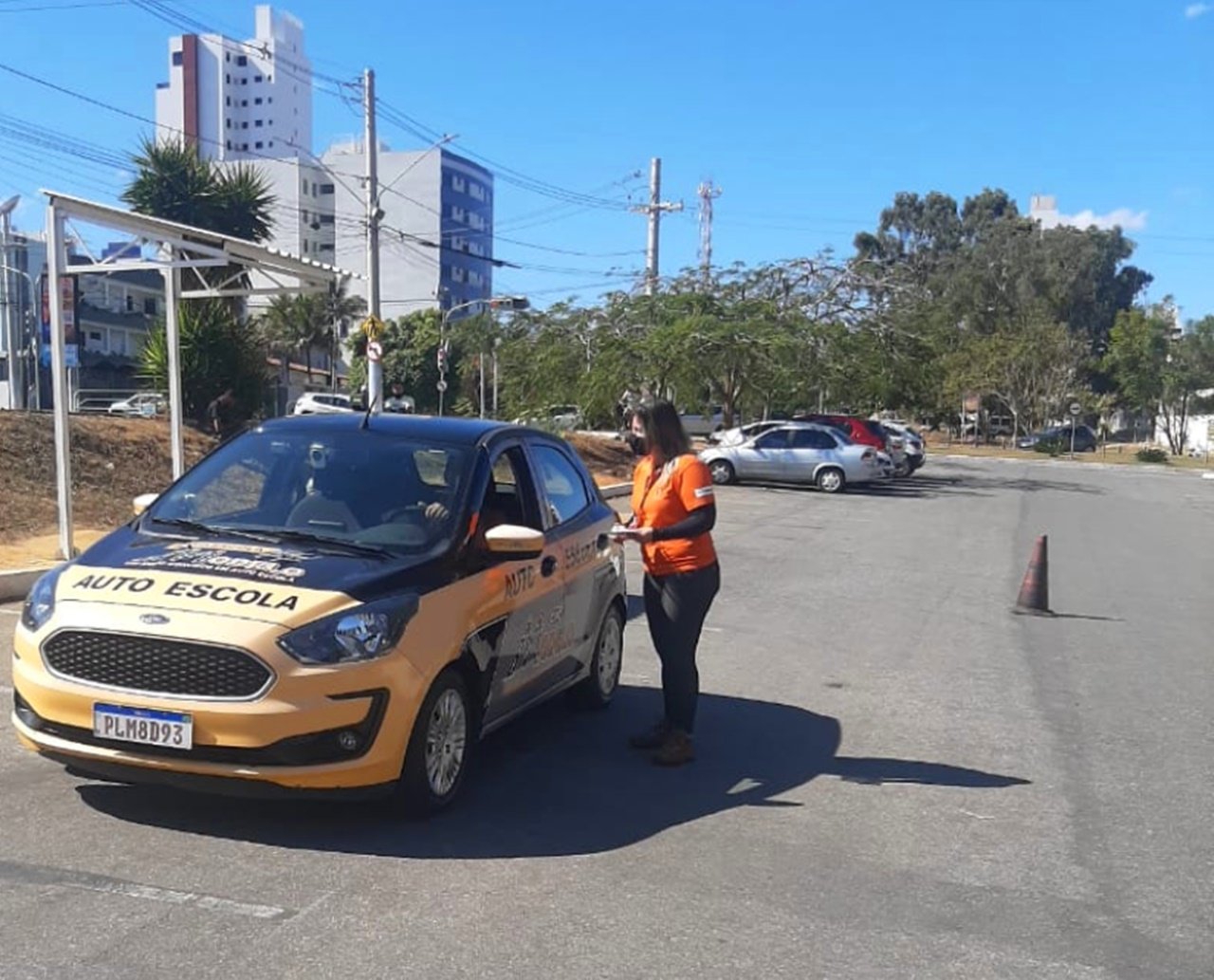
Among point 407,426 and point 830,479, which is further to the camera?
point 830,479

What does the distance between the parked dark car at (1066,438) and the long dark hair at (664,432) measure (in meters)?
64.3

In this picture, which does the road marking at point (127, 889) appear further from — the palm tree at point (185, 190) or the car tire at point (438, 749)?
the palm tree at point (185, 190)

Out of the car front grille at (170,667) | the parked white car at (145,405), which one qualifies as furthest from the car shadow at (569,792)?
the parked white car at (145,405)

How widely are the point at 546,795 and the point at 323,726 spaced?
1.38 m

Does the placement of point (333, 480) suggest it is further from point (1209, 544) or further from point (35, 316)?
point (35, 316)

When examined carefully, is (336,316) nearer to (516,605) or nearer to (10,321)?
(10,321)

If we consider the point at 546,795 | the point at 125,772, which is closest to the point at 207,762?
the point at 125,772

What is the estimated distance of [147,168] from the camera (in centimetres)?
2795

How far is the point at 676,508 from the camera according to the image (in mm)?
6219

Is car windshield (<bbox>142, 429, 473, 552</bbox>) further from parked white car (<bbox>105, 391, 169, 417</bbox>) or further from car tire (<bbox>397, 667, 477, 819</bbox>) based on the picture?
parked white car (<bbox>105, 391, 169, 417</bbox>)

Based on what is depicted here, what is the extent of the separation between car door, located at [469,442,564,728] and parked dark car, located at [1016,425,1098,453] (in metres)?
64.5

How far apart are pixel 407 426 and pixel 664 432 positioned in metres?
1.35

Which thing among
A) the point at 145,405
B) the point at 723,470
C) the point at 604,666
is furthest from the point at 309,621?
the point at 145,405

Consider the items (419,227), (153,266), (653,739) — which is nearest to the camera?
(653,739)
